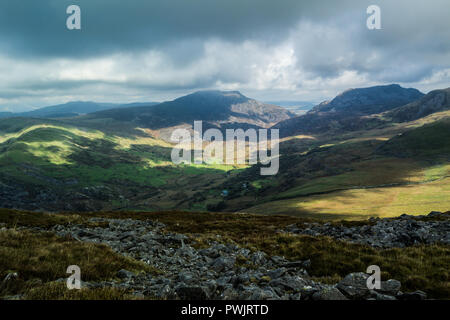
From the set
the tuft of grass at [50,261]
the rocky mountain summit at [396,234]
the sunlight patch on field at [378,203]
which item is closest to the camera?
the tuft of grass at [50,261]

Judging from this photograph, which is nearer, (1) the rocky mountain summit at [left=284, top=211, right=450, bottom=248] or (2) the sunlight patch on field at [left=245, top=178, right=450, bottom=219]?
(1) the rocky mountain summit at [left=284, top=211, right=450, bottom=248]

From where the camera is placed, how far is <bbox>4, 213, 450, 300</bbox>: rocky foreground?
30.7 ft

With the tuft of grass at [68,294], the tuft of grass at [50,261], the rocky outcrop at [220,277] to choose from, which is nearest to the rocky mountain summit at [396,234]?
the rocky outcrop at [220,277]

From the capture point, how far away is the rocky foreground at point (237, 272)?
9.35m

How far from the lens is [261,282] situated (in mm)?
11859

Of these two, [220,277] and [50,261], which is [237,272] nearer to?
[220,277]

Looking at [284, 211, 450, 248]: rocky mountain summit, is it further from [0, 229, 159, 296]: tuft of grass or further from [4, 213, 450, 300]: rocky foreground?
[0, 229, 159, 296]: tuft of grass

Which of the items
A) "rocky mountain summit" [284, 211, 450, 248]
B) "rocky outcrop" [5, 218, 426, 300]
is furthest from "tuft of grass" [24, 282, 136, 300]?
"rocky mountain summit" [284, 211, 450, 248]

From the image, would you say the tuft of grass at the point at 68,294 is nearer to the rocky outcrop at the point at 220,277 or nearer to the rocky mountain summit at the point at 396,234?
the rocky outcrop at the point at 220,277

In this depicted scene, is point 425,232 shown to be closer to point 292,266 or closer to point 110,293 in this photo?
point 292,266

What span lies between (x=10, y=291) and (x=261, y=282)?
407 inches

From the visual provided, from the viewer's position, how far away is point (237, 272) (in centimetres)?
1448

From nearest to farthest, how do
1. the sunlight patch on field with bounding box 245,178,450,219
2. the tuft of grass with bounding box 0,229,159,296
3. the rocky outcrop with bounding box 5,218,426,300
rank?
the rocky outcrop with bounding box 5,218,426,300, the tuft of grass with bounding box 0,229,159,296, the sunlight patch on field with bounding box 245,178,450,219
